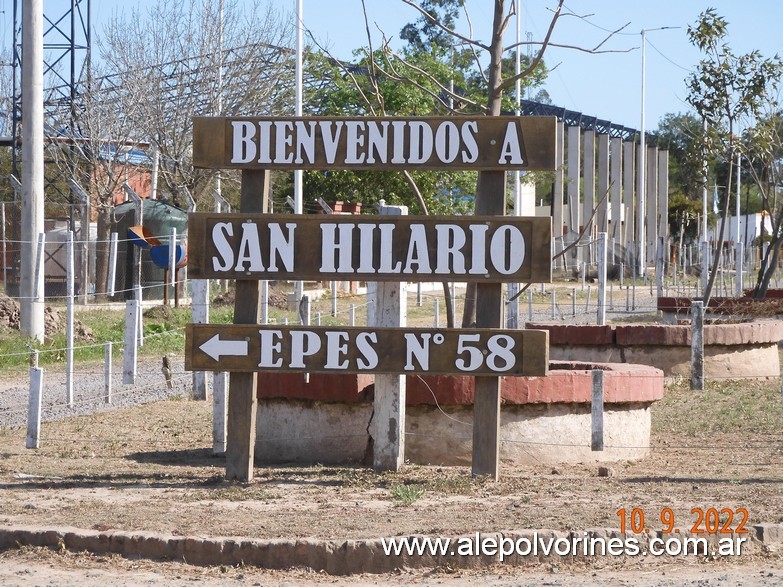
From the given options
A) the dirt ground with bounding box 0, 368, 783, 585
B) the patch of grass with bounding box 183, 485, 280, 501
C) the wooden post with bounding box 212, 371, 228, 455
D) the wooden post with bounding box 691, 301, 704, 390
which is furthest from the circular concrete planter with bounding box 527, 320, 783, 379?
the patch of grass with bounding box 183, 485, 280, 501

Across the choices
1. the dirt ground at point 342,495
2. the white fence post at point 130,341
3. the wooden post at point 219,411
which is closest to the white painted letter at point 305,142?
the wooden post at point 219,411

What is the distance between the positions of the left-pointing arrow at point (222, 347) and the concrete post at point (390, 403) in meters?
1.10

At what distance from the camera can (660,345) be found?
49.8 feet

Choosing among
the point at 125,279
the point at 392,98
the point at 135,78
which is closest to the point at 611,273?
the point at 392,98

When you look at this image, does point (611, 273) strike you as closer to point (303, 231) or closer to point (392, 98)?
point (392, 98)

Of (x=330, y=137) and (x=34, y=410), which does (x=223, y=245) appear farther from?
(x=34, y=410)

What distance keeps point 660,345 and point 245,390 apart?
8462mm

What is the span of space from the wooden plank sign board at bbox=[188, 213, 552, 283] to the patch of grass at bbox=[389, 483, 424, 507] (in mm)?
1499

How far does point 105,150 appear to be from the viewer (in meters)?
34.9

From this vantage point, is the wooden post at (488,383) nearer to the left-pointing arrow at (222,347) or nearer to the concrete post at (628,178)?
the left-pointing arrow at (222,347)

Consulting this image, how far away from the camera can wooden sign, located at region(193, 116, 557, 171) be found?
7992mm

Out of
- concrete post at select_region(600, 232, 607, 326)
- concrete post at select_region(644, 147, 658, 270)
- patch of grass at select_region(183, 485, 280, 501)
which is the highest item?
concrete post at select_region(644, 147, 658, 270)

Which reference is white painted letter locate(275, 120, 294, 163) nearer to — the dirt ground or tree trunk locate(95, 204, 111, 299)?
the dirt ground

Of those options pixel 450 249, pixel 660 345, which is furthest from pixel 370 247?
pixel 660 345
